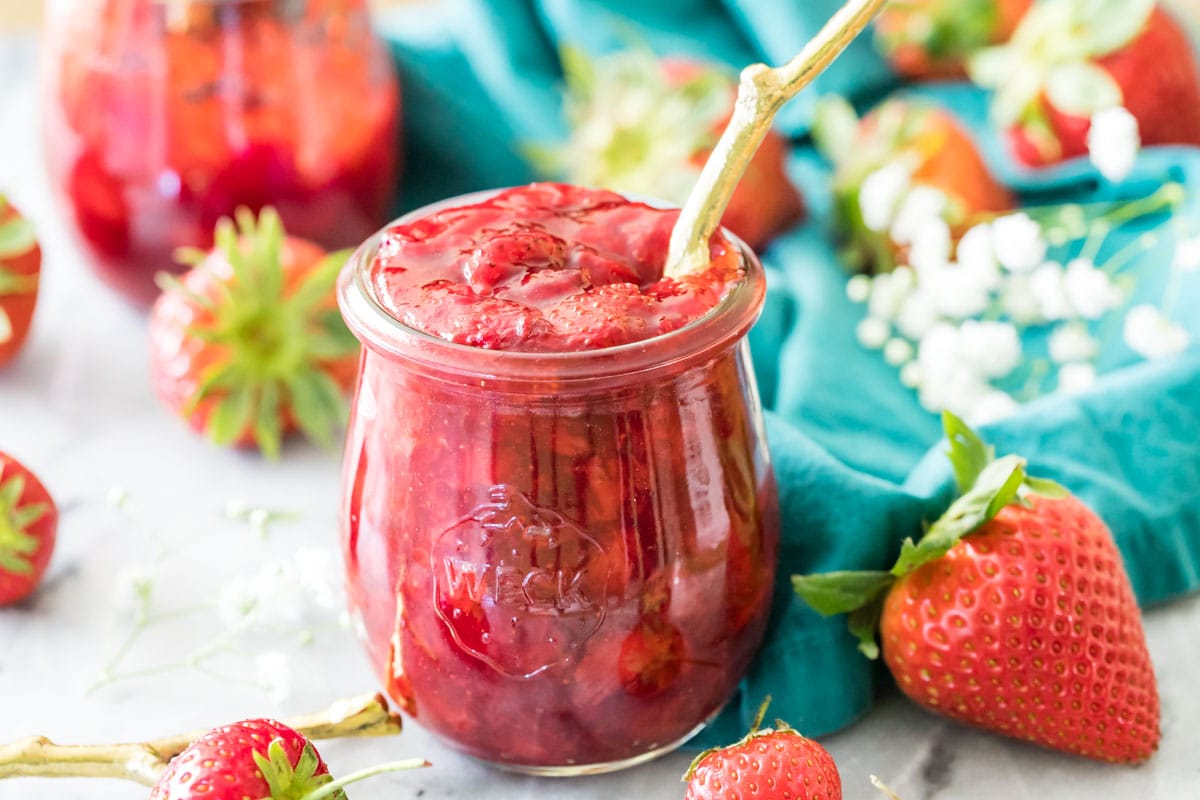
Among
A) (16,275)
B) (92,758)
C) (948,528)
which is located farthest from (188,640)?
(948,528)

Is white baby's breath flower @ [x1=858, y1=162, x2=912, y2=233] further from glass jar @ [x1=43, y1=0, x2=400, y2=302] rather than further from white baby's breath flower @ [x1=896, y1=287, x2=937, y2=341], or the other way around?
glass jar @ [x1=43, y1=0, x2=400, y2=302]

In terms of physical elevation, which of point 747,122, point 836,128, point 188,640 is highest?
point 747,122

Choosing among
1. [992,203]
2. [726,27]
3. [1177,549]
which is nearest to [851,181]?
[992,203]

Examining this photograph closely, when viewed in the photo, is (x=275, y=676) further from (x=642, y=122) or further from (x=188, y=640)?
(x=642, y=122)

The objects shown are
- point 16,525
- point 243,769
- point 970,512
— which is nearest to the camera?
point 243,769

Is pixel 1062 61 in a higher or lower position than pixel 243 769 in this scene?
higher

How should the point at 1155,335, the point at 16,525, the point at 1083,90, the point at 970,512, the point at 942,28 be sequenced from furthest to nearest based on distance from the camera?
the point at 942,28
the point at 1083,90
the point at 1155,335
the point at 16,525
the point at 970,512

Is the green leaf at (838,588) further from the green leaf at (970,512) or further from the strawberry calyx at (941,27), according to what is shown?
the strawberry calyx at (941,27)
